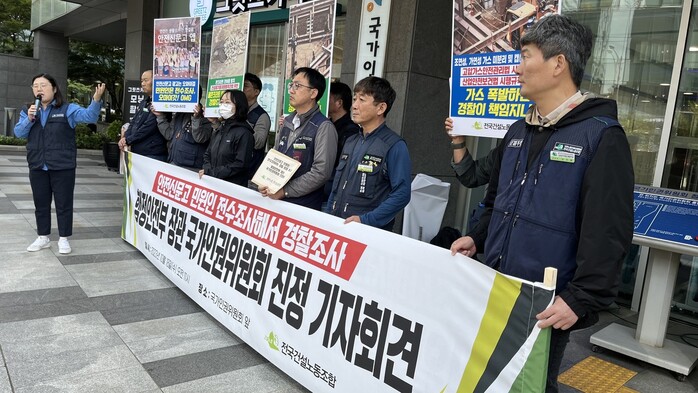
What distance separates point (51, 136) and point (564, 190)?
4858mm

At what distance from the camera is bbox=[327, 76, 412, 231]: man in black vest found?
319 cm

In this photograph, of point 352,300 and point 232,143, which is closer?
point 352,300

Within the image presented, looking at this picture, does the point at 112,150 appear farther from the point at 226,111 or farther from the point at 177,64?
the point at 226,111

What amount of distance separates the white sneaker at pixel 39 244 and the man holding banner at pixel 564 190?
4884mm

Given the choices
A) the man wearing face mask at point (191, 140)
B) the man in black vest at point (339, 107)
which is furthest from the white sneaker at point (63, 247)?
the man in black vest at point (339, 107)

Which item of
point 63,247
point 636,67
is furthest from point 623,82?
point 63,247

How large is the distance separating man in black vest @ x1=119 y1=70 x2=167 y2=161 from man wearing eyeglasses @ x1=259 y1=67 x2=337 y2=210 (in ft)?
9.47

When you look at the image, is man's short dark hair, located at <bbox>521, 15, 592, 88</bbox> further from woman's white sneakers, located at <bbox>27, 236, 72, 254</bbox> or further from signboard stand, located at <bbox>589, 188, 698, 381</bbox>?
woman's white sneakers, located at <bbox>27, 236, 72, 254</bbox>

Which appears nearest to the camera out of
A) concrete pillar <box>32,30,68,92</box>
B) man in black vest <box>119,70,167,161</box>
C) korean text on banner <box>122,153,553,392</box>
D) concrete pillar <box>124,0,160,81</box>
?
korean text on banner <box>122,153,553,392</box>

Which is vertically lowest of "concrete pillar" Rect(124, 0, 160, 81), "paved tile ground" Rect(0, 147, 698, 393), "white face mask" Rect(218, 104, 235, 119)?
"paved tile ground" Rect(0, 147, 698, 393)

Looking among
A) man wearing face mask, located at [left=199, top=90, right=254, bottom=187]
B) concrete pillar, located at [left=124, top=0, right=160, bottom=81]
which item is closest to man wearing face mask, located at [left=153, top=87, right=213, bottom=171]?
man wearing face mask, located at [left=199, top=90, right=254, bottom=187]

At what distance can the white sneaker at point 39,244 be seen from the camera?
17.1 feet

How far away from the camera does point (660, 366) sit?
3611mm

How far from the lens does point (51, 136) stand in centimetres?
500
